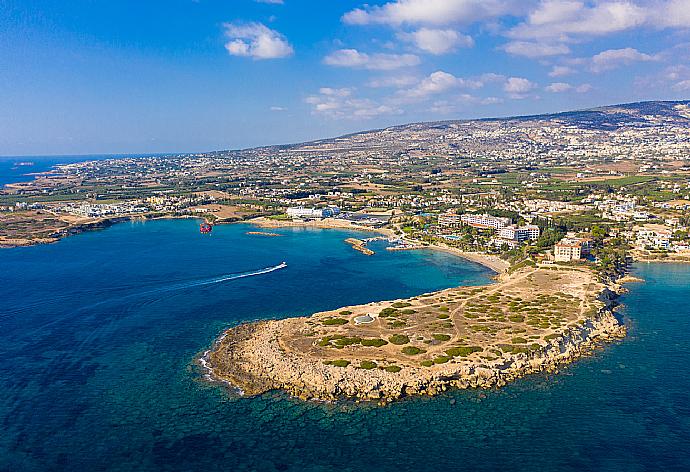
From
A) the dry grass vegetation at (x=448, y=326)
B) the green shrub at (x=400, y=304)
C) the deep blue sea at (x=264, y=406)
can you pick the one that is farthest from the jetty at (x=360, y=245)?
the green shrub at (x=400, y=304)

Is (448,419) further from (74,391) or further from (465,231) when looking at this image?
(465,231)

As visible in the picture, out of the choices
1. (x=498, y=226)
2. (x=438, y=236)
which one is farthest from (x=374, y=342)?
(x=498, y=226)

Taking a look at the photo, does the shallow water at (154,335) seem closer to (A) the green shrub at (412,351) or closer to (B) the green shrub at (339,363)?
(B) the green shrub at (339,363)

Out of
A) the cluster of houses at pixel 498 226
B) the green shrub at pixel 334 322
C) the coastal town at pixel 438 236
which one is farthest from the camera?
the cluster of houses at pixel 498 226

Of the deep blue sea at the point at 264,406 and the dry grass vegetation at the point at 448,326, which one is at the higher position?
the dry grass vegetation at the point at 448,326

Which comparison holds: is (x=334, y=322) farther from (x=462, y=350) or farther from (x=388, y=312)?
(x=462, y=350)

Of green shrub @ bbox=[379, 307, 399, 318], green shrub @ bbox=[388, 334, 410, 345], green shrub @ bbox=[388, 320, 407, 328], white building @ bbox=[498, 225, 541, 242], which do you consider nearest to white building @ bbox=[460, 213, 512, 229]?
white building @ bbox=[498, 225, 541, 242]

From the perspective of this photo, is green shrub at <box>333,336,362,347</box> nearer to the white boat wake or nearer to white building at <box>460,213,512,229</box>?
the white boat wake
